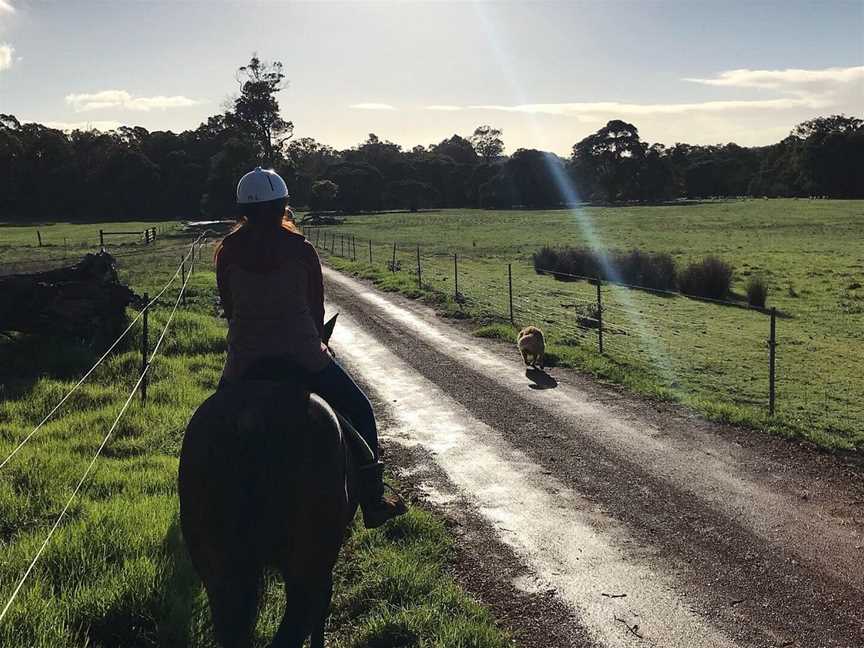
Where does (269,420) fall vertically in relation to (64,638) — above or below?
above

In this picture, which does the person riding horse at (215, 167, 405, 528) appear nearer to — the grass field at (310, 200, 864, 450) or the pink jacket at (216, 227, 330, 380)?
the pink jacket at (216, 227, 330, 380)

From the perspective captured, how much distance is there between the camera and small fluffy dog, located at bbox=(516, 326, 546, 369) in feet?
44.4

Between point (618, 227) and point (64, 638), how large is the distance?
64.1 metres

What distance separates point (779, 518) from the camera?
22.5 feet

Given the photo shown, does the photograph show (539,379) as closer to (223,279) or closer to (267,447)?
(223,279)

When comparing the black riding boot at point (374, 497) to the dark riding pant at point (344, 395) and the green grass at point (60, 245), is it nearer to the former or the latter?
the dark riding pant at point (344, 395)

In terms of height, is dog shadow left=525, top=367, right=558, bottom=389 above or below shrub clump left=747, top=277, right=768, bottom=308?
below

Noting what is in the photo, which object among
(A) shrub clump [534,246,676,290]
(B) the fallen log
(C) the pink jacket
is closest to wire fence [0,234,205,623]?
(B) the fallen log

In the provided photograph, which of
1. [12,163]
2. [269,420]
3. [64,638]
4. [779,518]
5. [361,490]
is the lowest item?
[779,518]

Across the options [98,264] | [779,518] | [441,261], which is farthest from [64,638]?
[441,261]

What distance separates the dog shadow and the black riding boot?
7790 millimetres

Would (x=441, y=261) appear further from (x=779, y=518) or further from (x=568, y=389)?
(x=779, y=518)

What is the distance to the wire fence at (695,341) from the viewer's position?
1184cm

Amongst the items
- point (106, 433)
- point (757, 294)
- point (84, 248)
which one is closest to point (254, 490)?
point (106, 433)
